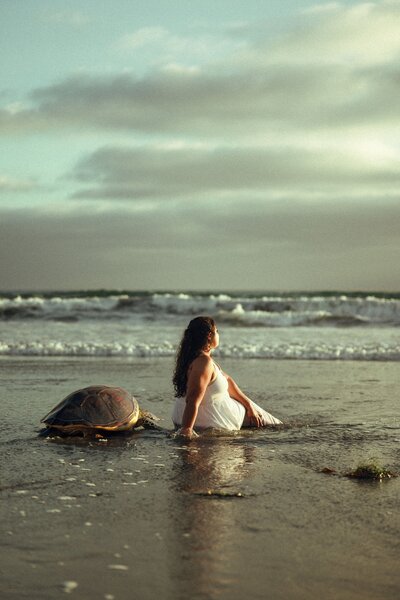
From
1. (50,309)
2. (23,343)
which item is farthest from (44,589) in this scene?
(50,309)

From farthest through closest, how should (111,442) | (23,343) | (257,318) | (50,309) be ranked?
(50,309) < (257,318) < (23,343) < (111,442)

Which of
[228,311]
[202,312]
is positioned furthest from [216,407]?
[228,311]

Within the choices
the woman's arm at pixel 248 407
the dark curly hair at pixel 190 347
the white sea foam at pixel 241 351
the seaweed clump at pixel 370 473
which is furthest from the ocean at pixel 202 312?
the seaweed clump at pixel 370 473

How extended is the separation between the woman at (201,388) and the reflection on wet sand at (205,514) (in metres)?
0.44

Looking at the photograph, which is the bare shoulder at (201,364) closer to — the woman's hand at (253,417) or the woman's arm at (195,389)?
the woman's arm at (195,389)

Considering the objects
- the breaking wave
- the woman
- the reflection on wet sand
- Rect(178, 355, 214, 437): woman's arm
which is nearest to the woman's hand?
the woman

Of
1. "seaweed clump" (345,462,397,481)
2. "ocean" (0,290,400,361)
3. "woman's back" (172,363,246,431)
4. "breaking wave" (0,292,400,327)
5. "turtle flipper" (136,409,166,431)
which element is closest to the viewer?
"seaweed clump" (345,462,397,481)

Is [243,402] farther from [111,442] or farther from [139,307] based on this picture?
[139,307]

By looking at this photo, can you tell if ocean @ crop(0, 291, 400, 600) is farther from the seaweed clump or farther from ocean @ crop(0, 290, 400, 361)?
ocean @ crop(0, 290, 400, 361)

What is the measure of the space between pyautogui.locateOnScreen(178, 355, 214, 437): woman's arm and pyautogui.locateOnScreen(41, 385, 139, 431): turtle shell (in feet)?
1.78

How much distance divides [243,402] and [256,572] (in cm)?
373

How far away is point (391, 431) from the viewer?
6762 millimetres

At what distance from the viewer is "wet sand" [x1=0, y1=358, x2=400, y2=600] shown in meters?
3.12

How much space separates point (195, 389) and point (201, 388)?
0.18ft
